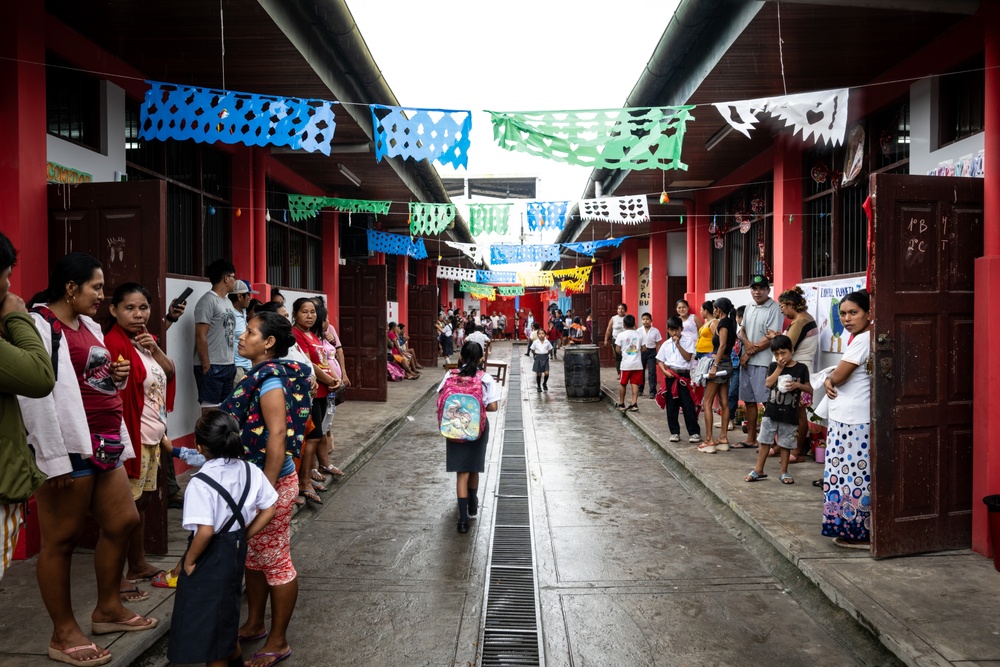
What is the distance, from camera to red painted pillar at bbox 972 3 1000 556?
463 cm

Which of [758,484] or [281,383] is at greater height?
[281,383]

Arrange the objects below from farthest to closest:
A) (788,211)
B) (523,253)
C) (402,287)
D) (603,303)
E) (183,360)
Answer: (603,303)
(402,287)
(523,253)
(788,211)
(183,360)

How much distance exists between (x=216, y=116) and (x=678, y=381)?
5912mm

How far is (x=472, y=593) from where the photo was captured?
4371mm

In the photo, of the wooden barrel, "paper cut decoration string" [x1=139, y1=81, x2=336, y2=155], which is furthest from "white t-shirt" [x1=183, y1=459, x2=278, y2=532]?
the wooden barrel

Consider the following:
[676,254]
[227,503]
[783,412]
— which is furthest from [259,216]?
[676,254]

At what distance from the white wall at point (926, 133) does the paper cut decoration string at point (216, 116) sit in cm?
538

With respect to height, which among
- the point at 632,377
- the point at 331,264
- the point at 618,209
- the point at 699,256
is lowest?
the point at 632,377

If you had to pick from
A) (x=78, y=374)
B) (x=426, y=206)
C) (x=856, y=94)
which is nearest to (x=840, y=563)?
(x=78, y=374)

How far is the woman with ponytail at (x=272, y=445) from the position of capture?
3459mm

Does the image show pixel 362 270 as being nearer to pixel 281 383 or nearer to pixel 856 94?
pixel 856 94

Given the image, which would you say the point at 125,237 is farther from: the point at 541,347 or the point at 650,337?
the point at 541,347

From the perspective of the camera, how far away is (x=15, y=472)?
8.53 ft

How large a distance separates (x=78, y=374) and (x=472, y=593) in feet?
8.37
